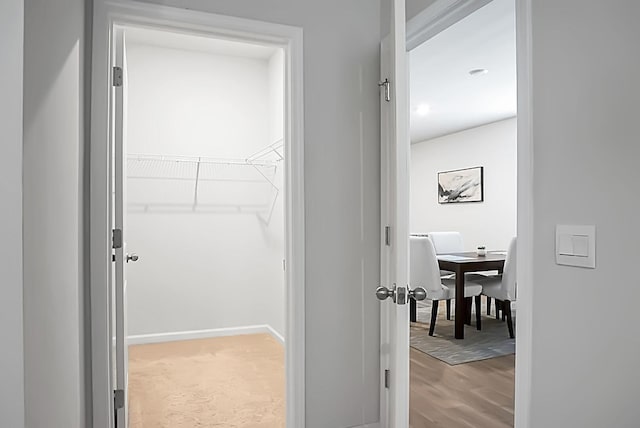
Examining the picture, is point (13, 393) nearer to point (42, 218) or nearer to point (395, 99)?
point (42, 218)

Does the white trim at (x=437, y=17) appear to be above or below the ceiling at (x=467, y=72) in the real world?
below

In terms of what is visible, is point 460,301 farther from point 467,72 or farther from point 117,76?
point 117,76

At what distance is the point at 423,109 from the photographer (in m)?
5.90

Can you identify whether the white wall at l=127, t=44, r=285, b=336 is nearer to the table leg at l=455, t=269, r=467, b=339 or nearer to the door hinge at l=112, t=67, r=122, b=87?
the table leg at l=455, t=269, r=467, b=339

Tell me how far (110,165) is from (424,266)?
3.09m

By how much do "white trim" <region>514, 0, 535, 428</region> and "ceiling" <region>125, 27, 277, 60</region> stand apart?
2793 mm

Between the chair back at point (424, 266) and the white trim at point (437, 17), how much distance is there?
236cm

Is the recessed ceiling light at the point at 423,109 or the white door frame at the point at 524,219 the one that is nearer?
the white door frame at the point at 524,219

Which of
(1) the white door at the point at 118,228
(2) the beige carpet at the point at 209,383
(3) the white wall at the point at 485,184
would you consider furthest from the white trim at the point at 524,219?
(3) the white wall at the point at 485,184

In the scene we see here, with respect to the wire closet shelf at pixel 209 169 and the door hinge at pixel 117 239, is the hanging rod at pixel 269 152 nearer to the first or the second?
the wire closet shelf at pixel 209 169

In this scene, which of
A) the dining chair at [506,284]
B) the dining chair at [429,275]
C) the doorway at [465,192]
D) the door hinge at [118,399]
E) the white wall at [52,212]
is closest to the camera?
the white wall at [52,212]

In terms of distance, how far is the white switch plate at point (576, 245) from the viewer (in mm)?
1281

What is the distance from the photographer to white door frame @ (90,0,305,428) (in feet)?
6.22

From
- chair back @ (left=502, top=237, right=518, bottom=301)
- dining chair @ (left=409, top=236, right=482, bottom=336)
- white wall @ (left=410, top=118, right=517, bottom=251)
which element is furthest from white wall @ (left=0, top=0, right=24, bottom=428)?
white wall @ (left=410, top=118, right=517, bottom=251)
